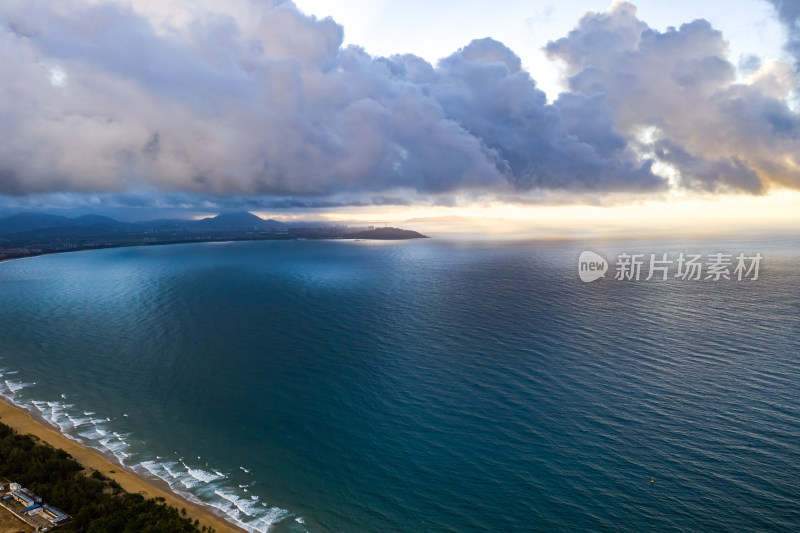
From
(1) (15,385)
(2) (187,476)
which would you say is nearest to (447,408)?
(2) (187,476)

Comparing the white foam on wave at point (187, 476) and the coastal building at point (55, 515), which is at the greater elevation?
the coastal building at point (55, 515)

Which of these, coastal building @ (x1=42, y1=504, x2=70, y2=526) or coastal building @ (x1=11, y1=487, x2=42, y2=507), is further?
coastal building @ (x1=11, y1=487, x2=42, y2=507)

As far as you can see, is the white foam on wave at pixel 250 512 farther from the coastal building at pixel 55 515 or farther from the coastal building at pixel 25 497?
the coastal building at pixel 25 497

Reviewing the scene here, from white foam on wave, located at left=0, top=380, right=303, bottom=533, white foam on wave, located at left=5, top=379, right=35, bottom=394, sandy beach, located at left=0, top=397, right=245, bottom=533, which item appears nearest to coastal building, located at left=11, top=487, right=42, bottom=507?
sandy beach, located at left=0, top=397, right=245, bottom=533

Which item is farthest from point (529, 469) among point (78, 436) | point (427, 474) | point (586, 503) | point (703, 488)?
point (78, 436)

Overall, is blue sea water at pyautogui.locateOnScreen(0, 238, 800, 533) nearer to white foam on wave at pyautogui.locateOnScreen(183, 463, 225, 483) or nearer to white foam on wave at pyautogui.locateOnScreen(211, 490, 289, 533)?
white foam on wave at pyautogui.locateOnScreen(211, 490, 289, 533)

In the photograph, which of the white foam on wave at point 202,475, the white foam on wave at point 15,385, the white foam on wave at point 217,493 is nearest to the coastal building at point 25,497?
the white foam on wave at point 217,493
